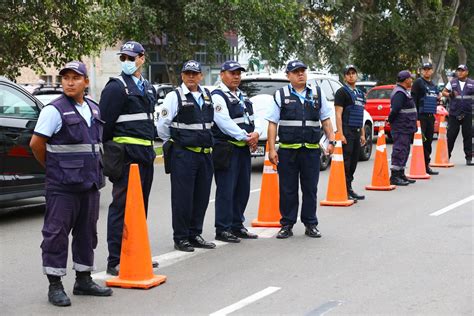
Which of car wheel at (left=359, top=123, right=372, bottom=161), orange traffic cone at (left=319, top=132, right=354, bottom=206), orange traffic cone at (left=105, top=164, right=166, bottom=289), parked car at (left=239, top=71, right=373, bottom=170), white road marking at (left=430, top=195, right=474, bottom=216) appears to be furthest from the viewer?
car wheel at (left=359, top=123, right=372, bottom=161)

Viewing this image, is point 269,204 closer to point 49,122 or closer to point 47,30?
point 49,122

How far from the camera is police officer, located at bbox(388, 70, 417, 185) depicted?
538 inches

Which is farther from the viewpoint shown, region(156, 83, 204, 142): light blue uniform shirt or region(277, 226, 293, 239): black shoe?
region(277, 226, 293, 239): black shoe

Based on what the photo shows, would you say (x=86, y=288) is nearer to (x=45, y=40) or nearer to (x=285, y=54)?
(x=45, y=40)

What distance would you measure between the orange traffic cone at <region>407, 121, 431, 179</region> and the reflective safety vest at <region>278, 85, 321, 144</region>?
19.9 feet

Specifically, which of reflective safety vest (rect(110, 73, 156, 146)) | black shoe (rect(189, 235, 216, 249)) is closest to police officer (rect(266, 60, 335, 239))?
black shoe (rect(189, 235, 216, 249))

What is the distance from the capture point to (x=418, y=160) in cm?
1505

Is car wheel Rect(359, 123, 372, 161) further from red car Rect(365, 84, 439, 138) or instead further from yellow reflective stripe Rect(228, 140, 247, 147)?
yellow reflective stripe Rect(228, 140, 247, 147)

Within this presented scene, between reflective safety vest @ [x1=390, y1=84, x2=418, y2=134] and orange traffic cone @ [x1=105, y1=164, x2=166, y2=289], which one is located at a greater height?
reflective safety vest @ [x1=390, y1=84, x2=418, y2=134]

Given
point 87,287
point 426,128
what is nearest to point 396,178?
point 426,128

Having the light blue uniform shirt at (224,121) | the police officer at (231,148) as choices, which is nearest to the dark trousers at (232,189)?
the police officer at (231,148)

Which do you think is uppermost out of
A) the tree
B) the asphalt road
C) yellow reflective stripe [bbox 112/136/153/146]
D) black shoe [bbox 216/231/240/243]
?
the tree

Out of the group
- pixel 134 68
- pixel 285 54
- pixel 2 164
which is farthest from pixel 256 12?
pixel 134 68

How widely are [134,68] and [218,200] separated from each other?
2.26 metres
